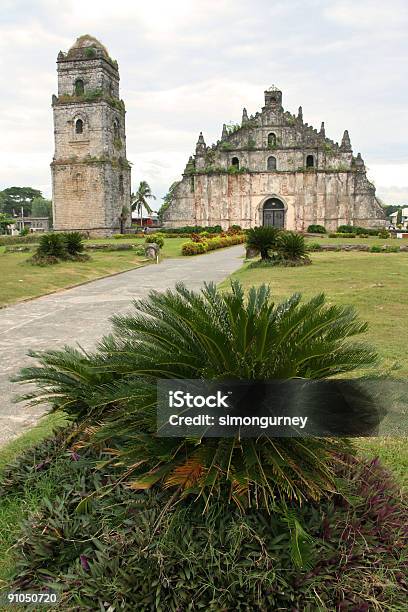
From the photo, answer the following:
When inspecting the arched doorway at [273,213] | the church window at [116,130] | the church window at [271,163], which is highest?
the church window at [116,130]

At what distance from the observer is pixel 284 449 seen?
2.21 meters

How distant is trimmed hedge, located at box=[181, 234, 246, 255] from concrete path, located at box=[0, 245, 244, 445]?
780cm

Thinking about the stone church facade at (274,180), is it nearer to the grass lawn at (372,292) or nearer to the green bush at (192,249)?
the green bush at (192,249)

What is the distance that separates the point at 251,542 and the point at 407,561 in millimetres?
679

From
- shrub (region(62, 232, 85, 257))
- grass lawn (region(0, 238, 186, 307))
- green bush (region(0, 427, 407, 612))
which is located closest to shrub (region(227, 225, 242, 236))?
grass lawn (region(0, 238, 186, 307))

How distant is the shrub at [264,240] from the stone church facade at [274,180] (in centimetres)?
2342

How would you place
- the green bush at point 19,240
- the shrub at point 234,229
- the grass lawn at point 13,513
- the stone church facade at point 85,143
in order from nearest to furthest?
the grass lawn at point 13,513, the green bush at point 19,240, the shrub at point 234,229, the stone church facade at point 85,143

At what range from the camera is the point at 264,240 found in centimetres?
1912

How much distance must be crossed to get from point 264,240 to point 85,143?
2559 cm

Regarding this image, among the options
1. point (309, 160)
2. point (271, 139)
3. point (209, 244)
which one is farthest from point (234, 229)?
point (209, 244)

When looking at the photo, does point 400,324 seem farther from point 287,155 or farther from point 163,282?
point 287,155

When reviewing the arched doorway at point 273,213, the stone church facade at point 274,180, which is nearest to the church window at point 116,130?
the stone church facade at point 274,180

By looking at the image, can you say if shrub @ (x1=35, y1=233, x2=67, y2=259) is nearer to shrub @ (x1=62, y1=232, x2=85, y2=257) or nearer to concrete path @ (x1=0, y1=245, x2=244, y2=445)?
shrub @ (x1=62, y1=232, x2=85, y2=257)

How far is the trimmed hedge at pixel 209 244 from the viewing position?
25.8m
